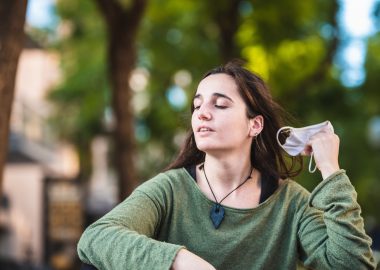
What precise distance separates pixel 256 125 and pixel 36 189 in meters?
19.0

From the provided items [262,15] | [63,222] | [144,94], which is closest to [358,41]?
[262,15]

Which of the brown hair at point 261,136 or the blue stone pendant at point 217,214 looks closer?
the blue stone pendant at point 217,214

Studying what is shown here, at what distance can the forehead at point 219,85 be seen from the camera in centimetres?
324

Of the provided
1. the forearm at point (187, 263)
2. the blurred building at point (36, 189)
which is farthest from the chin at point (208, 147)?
the blurred building at point (36, 189)

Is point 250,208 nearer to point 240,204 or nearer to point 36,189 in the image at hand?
point 240,204

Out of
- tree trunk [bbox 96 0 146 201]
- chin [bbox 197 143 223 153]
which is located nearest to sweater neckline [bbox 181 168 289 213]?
chin [bbox 197 143 223 153]

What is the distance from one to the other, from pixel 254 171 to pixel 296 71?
1487 centimetres

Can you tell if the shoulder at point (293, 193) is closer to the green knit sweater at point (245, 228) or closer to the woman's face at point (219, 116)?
the green knit sweater at point (245, 228)

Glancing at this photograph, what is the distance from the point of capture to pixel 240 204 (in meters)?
3.22

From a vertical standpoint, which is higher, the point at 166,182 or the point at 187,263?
the point at 166,182

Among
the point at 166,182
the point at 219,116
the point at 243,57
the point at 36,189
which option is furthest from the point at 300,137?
the point at 36,189

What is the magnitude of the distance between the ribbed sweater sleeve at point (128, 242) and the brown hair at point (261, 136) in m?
0.46

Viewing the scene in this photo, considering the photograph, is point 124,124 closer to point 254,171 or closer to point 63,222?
point 63,222

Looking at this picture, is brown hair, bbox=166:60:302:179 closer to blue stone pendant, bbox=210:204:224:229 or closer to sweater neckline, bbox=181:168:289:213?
sweater neckline, bbox=181:168:289:213
